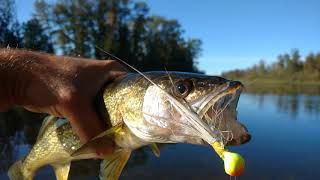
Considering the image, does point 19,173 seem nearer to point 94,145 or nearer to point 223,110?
point 94,145

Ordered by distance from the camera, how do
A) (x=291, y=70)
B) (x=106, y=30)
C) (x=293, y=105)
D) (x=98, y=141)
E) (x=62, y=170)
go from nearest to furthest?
(x=98, y=141), (x=62, y=170), (x=293, y=105), (x=106, y=30), (x=291, y=70)

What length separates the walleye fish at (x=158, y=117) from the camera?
2.55 meters

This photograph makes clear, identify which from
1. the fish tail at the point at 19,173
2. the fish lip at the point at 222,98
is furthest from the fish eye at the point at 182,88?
the fish tail at the point at 19,173

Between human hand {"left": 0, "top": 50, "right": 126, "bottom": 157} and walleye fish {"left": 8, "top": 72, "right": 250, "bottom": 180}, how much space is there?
4.5 inches

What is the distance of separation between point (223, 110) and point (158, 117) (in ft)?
1.52

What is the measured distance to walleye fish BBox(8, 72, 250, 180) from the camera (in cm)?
255

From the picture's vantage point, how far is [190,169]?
9.23 metres

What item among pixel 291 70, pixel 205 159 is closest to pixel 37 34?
pixel 205 159

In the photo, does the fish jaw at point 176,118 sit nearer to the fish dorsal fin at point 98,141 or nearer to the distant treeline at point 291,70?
the fish dorsal fin at point 98,141

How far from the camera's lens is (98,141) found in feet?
10.1

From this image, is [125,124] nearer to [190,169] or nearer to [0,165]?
[190,169]

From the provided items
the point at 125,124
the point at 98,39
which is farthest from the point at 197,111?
the point at 98,39

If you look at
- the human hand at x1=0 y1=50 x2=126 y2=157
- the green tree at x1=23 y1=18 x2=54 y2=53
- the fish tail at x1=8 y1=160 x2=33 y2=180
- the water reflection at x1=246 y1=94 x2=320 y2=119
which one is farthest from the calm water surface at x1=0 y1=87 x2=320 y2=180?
the green tree at x1=23 y1=18 x2=54 y2=53

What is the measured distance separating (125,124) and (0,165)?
702 centimetres
